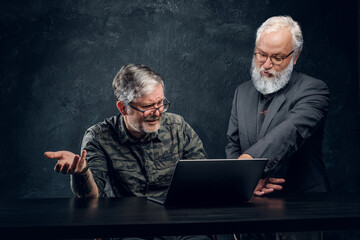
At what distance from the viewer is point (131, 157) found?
2.46 m

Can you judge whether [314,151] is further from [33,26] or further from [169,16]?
[33,26]

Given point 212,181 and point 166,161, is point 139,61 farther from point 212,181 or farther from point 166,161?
point 212,181

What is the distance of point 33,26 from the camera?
3459 millimetres

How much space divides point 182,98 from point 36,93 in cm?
127

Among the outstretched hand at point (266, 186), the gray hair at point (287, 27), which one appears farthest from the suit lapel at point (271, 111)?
the outstretched hand at point (266, 186)

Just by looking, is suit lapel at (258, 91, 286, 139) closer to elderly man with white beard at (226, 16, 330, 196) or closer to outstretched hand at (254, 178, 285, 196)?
elderly man with white beard at (226, 16, 330, 196)

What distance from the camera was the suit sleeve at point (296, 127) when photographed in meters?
2.28

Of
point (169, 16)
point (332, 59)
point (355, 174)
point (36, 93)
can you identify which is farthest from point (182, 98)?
point (355, 174)

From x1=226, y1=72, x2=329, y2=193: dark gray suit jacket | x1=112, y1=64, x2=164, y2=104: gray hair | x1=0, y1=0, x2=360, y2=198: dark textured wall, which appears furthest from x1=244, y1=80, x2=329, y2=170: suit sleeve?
x1=0, y1=0, x2=360, y2=198: dark textured wall

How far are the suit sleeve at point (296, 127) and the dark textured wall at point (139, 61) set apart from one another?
1236mm

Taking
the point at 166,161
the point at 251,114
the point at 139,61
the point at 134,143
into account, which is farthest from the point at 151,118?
the point at 139,61

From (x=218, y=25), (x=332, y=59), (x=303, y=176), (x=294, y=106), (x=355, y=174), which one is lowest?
(x=355, y=174)

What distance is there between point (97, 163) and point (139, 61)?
1.50m

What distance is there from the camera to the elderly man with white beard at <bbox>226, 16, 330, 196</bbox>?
2436mm
